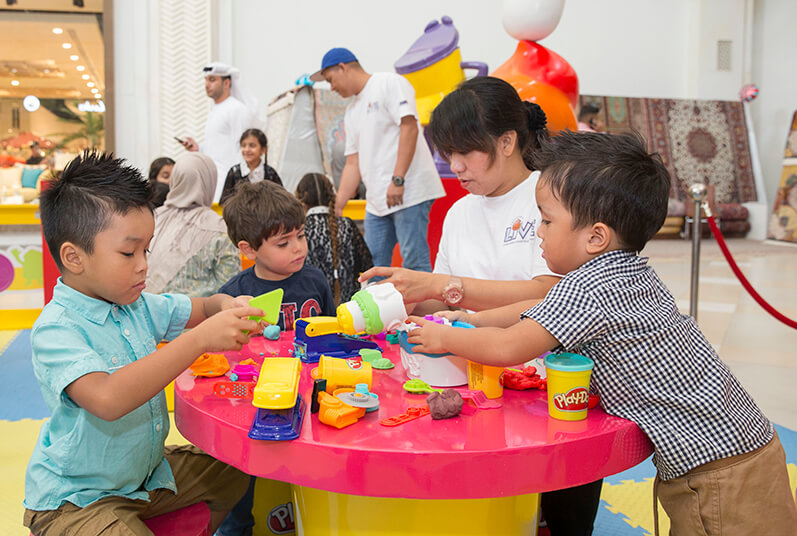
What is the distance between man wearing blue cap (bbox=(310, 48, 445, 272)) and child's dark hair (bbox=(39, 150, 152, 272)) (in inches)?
98.8

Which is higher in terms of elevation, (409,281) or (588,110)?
(588,110)

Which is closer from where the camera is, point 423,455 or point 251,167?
point 423,455

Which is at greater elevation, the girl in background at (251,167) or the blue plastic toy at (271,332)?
the girl in background at (251,167)

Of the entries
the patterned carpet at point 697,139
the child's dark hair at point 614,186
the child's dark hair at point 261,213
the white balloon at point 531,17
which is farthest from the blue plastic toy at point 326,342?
the patterned carpet at point 697,139

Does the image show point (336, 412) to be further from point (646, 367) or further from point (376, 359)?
point (646, 367)

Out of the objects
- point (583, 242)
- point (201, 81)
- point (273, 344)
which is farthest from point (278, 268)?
point (201, 81)

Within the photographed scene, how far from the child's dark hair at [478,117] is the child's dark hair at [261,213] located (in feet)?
2.06

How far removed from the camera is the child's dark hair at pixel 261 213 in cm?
225

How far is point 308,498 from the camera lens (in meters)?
1.33

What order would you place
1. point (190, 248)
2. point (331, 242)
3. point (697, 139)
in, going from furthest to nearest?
point (697, 139)
point (331, 242)
point (190, 248)

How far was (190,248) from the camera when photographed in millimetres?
3004

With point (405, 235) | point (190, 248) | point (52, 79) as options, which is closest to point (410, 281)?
point (190, 248)

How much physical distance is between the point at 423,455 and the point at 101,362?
641 millimetres

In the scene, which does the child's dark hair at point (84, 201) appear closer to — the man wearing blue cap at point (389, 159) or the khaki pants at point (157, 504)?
the khaki pants at point (157, 504)
